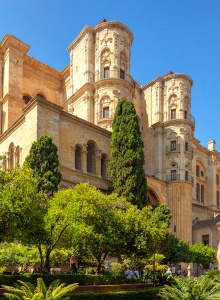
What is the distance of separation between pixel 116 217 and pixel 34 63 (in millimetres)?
26428

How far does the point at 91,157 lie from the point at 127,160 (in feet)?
9.81

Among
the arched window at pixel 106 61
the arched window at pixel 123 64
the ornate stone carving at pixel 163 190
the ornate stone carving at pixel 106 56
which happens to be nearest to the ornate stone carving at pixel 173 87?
the arched window at pixel 123 64

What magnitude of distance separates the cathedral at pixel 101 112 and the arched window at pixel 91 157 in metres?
0.04

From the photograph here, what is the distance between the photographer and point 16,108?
3588 cm

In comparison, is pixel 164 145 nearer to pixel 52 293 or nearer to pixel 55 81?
pixel 55 81

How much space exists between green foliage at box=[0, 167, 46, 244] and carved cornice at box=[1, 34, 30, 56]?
23907mm

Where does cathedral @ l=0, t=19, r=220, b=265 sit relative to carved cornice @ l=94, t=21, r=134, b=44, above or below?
below

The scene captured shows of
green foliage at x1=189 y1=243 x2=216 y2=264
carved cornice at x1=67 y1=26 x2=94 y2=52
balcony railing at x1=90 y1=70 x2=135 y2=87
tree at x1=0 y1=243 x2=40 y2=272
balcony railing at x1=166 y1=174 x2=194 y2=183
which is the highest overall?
carved cornice at x1=67 y1=26 x2=94 y2=52

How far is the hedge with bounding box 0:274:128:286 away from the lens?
14180mm

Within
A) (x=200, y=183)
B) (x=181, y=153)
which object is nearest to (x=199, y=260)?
(x=181, y=153)

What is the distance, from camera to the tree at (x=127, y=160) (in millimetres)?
29266

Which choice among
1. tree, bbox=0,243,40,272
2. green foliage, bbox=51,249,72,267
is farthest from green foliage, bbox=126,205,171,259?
tree, bbox=0,243,40,272

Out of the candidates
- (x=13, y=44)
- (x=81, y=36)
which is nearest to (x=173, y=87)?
(x=81, y=36)

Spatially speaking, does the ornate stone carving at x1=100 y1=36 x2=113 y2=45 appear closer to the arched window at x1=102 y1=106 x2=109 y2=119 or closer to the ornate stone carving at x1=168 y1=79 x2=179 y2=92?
the arched window at x1=102 y1=106 x2=109 y2=119
